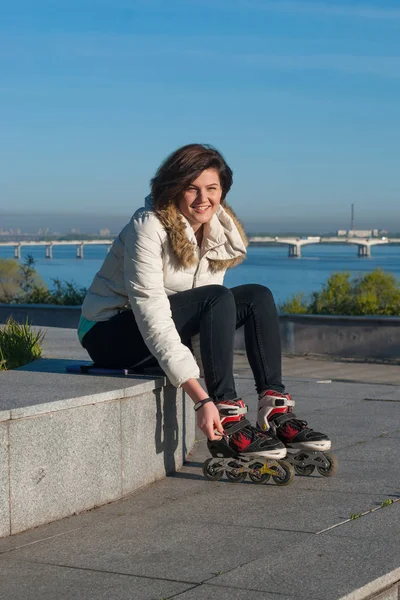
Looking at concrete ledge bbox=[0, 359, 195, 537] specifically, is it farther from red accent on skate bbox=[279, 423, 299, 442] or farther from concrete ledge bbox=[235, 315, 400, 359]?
concrete ledge bbox=[235, 315, 400, 359]

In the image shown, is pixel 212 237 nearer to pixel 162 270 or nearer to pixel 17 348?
pixel 162 270

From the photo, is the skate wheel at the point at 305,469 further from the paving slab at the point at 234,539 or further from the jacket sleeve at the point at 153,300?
the jacket sleeve at the point at 153,300

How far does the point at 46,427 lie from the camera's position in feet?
12.0

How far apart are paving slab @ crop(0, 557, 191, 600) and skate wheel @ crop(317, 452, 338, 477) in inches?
62.7

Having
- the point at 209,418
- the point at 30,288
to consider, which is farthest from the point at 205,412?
the point at 30,288

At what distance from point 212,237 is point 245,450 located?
1021mm

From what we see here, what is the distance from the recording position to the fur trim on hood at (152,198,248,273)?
4277 mm

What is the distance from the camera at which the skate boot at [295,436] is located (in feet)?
14.2

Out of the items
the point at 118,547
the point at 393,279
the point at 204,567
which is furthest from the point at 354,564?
the point at 393,279

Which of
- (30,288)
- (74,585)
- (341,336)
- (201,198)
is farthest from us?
(30,288)

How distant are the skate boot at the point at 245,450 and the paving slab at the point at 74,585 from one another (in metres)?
1.22

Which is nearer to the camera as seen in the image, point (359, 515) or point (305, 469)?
point (359, 515)

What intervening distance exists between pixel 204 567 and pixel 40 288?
12.8m

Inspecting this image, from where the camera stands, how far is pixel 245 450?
13.7 feet
